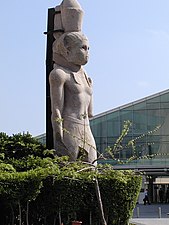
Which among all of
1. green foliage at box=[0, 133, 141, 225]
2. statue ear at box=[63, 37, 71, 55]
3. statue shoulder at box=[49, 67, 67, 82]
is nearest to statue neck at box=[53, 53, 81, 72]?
statue ear at box=[63, 37, 71, 55]

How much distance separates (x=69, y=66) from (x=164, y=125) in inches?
822

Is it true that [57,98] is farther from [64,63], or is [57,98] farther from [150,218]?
[150,218]

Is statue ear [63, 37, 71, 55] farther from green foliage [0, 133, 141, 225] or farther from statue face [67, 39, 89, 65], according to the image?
green foliage [0, 133, 141, 225]

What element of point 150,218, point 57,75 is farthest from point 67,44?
point 150,218

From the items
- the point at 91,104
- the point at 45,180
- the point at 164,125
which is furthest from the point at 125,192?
the point at 164,125

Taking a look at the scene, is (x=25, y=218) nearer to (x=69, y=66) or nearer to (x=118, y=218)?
(x=118, y=218)

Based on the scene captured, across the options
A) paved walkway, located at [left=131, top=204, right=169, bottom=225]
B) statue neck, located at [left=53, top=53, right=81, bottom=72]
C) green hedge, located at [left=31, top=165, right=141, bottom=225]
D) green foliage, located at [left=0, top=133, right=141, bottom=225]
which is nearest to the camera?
green foliage, located at [left=0, top=133, right=141, bottom=225]

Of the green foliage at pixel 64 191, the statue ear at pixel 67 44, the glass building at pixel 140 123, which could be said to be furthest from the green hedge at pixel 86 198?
the glass building at pixel 140 123

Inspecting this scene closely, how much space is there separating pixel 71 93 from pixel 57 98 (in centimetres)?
47

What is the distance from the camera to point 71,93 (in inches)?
536

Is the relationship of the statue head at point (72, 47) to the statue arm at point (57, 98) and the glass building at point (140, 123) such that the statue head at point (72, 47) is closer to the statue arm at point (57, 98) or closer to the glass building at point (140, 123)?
the statue arm at point (57, 98)

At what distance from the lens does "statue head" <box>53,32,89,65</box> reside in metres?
13.9

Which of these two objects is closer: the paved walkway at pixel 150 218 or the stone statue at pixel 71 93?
the stone statue at pixel 71 93

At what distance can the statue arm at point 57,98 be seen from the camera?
43.6 ft
